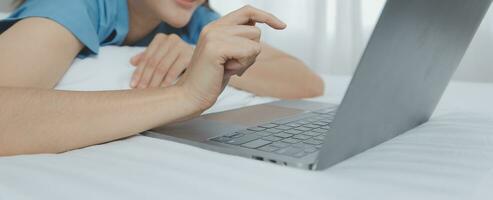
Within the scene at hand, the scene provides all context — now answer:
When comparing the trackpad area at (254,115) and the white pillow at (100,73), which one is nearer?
the trackpad area at (254,115)

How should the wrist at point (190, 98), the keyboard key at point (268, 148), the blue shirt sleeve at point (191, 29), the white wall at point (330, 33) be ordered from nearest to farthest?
1. the keyboard key at point (268, 148)
2. the wrist at point (190, 98)
3. the blue shirt sleeve at point (191, 29)
4. the white wall at point (330, 33)

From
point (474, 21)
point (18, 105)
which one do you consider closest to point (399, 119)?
point (474, 21)

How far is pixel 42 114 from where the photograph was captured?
0.55 m

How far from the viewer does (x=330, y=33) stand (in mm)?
1874

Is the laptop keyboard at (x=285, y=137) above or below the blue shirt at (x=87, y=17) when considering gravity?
below

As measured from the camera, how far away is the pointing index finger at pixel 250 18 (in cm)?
62

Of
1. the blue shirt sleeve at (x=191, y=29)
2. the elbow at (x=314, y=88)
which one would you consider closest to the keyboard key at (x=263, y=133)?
the elbow at (x=314, y=88)

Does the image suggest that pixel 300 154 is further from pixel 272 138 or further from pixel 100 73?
pixel 100 73

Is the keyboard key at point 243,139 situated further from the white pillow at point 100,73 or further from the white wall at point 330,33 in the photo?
the white wall at point 330,33

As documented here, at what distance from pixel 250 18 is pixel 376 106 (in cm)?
24

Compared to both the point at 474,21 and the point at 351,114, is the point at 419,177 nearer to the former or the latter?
the point at 351,114

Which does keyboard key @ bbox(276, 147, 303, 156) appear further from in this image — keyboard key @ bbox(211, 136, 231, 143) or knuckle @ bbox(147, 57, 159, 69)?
knuckle @ bbox(147, 57, 159, 69)

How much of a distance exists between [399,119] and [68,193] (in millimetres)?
365

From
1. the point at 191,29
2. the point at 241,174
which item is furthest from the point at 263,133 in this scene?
the point at 191,29
